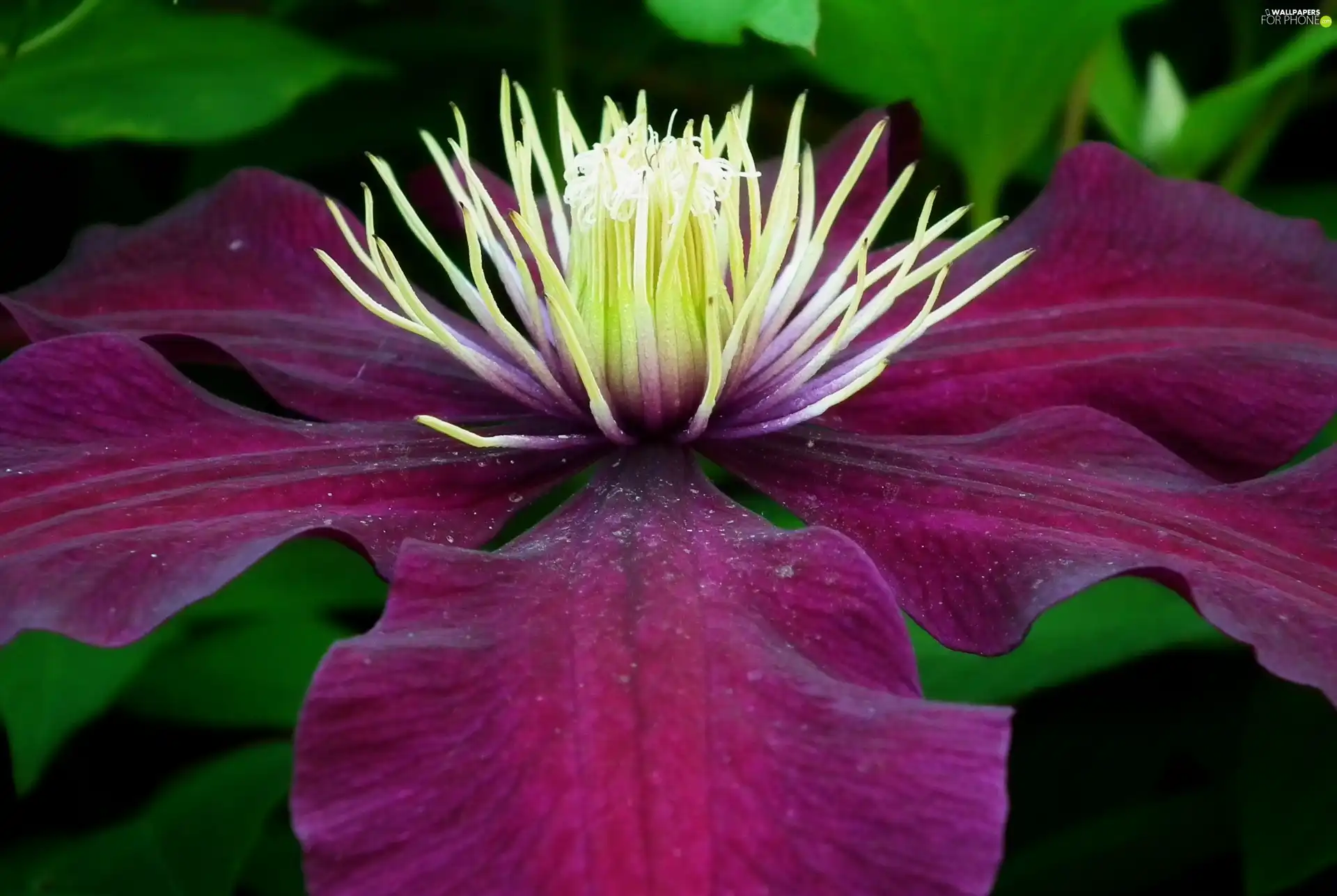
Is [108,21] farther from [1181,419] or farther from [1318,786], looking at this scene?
[1318,786]

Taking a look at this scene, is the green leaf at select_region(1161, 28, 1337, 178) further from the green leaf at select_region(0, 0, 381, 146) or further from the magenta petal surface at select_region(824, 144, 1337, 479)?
the green leaf at select_region(0, 0, 381, 146)

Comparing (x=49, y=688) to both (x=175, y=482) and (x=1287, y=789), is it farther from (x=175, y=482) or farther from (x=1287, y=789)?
(x=1287, y=789)

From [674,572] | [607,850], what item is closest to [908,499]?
[674,572]

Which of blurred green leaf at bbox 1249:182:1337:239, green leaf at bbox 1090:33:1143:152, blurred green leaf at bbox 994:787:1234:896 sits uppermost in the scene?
green leaf at bbox 1090:33:1143:152

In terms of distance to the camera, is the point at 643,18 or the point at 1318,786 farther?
the point at 643,18

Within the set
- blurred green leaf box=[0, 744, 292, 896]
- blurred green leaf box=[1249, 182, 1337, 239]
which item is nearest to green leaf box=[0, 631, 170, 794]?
blurred green leaf box=[0, 744, 292, 896]

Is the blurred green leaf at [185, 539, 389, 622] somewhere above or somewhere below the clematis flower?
below
